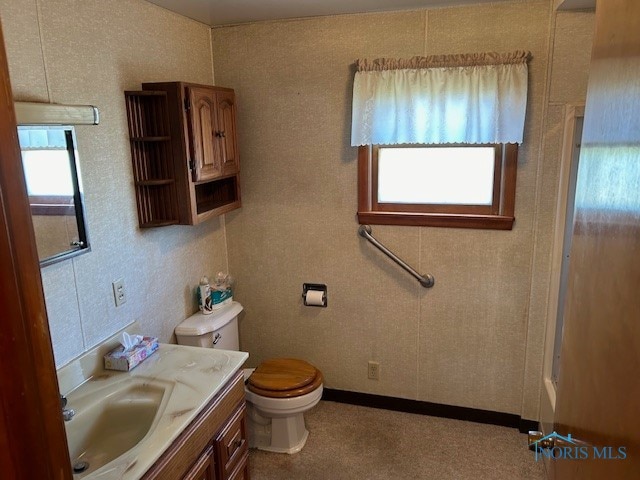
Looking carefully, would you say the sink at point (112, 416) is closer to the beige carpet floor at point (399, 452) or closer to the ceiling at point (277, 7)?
the beige carpet floor at point (399, 452)

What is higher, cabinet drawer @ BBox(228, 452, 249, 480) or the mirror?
the mirror

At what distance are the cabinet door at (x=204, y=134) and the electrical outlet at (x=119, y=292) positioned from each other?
1.87 feet

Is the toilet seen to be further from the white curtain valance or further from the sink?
the white curtain valance

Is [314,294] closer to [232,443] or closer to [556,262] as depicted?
[232,443]

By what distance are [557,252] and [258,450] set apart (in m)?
1.92

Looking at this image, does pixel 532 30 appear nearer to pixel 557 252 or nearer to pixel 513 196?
pixel 513 196

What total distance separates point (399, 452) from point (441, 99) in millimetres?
1886

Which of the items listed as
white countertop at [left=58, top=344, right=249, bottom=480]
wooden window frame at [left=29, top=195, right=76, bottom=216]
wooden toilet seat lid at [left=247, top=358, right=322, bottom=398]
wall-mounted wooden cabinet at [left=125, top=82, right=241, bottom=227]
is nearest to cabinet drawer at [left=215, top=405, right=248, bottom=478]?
white countertop at [left=58, top=344, right=249, bottom=480]

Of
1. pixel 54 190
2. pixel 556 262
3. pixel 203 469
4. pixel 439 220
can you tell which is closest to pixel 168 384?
pixel 203 469

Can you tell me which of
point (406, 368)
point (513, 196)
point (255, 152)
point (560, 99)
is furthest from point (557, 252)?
point (255, 152)

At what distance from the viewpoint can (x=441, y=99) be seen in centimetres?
238

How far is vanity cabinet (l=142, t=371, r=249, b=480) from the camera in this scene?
148 cm

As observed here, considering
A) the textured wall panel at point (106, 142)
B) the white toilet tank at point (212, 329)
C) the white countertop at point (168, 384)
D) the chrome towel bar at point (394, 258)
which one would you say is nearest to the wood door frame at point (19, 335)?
the white countertop at point (168, 384)

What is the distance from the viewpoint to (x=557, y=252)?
2.40 m
